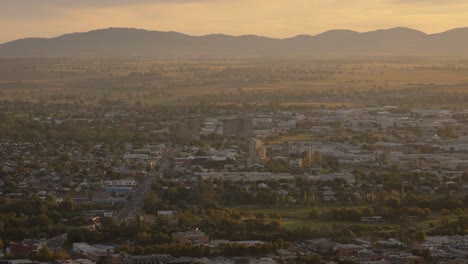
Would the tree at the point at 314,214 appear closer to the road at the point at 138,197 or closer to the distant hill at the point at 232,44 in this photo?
the road at the point at 138,197

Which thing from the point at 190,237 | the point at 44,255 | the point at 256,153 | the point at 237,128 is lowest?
the point at 237,128

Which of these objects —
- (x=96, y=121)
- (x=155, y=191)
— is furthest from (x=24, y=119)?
(x=155, y=191)

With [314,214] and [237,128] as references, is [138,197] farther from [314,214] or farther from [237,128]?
[237,128]

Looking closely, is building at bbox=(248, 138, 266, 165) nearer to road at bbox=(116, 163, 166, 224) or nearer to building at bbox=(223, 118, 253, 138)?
road at bbox=(116, 163, 166, 224)

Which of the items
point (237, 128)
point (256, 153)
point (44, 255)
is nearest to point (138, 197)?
point (44, 255)

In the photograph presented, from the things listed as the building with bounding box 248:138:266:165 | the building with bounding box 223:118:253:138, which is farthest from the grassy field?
the building with bounding box 223:118:253:138

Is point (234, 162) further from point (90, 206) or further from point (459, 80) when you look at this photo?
point (459, 80)
